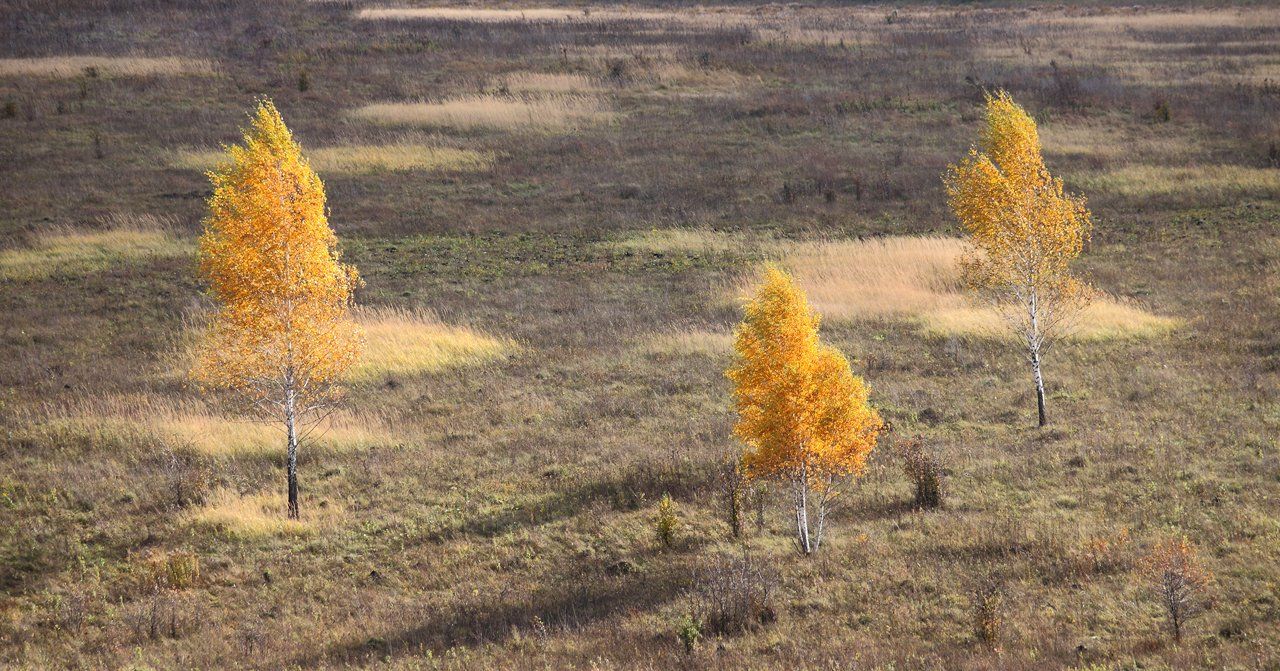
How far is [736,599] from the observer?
49.4ft

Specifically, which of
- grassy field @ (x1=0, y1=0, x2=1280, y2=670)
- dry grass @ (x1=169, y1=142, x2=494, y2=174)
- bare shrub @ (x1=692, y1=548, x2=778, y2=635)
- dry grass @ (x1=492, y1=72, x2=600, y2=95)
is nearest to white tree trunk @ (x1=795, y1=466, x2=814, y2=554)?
grassy field @ (x1=0, y1=0, x2=1280, y2=670)

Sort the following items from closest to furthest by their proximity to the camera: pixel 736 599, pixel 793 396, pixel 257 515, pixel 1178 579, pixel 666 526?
pixel 1178 579 → pixel 736 599 → pixel 793 396 → pixel 666 526 → pixel 257 515

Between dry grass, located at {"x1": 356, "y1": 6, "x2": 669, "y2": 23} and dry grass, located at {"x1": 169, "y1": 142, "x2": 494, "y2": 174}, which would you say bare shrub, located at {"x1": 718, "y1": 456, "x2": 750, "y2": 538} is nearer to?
dry grass, located at {"x1": 169, "y1": 142, "x2": 494, "y2": 174}

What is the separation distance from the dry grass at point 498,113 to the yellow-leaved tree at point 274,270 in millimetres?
35683

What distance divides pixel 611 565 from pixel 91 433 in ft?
37.7

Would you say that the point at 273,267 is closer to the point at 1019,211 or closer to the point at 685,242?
the point at 1019,211

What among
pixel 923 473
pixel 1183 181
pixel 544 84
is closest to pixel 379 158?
pixel 544 84

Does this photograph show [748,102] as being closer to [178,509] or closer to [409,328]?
[409,328]

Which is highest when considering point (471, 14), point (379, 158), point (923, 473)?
point (471, 14)

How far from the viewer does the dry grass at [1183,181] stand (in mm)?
42969

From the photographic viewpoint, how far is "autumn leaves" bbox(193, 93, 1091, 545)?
16.4 metres

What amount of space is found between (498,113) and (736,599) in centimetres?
4394

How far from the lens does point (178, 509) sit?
19156 millimetres

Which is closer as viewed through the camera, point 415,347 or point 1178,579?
point 1178,579
